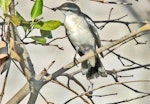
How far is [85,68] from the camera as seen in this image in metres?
1.10

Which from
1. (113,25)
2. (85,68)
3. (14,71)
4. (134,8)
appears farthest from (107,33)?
(85,68)

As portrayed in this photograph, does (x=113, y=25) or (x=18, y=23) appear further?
(x=113, y=25)

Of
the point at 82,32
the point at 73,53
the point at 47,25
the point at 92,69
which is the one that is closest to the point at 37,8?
the point at 47,25

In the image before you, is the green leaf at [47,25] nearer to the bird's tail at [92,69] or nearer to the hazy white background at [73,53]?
the bird's tail at [92,69]

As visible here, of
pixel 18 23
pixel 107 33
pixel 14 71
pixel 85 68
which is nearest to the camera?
pixel 18 23

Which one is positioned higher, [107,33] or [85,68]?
[85,68]

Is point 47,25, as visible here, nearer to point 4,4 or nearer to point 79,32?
point 4,4

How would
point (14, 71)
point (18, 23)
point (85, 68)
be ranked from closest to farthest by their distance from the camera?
point (18, 23)
point (85, 68)
point (14, 71)

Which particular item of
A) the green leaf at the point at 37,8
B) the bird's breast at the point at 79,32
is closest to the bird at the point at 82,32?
the bird's breast at the point at 79,32

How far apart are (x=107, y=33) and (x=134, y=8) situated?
222mm

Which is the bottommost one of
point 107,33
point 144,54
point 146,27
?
point 144,54

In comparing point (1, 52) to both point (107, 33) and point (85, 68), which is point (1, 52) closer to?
point (85, 68)

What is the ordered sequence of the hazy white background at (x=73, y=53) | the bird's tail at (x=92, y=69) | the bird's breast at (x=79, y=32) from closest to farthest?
the bird's tail at (x=92, y=69) → the bird's breast at (x=79, y=32) → the hazy white background at (x=73, y=53)

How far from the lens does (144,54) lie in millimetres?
2182
